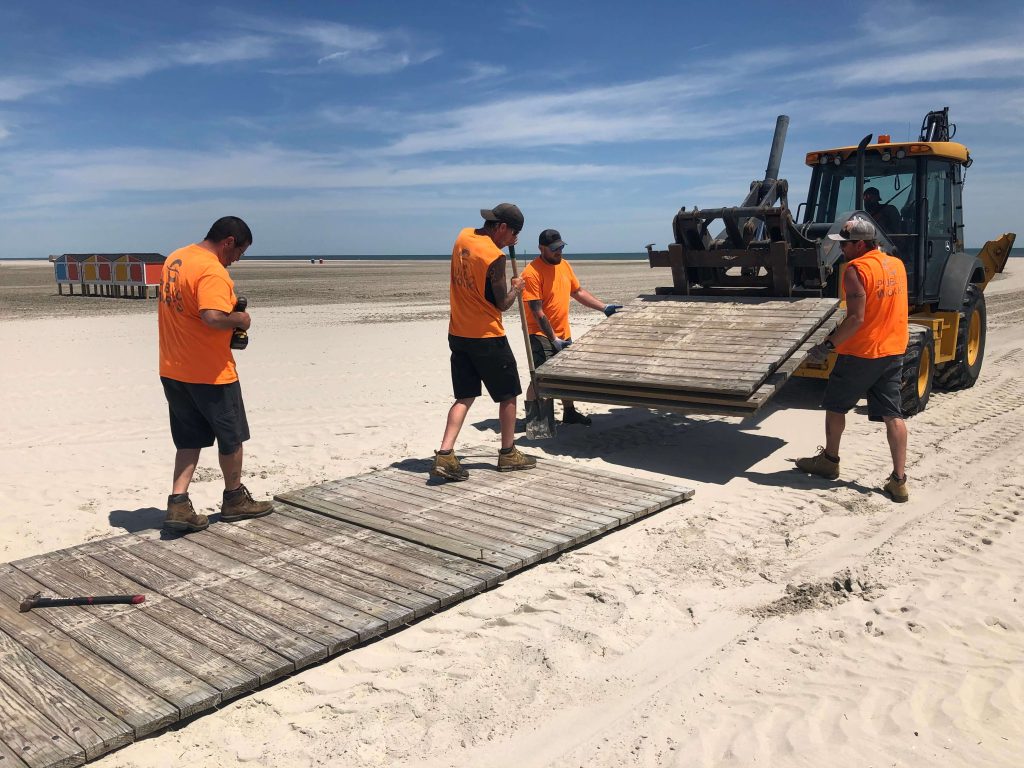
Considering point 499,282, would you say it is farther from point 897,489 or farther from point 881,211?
point 881,211

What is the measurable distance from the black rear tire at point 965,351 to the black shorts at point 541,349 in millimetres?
5081

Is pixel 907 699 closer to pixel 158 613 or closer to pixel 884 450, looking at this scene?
pixel 158 613

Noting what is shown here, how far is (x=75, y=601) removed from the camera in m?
3.93

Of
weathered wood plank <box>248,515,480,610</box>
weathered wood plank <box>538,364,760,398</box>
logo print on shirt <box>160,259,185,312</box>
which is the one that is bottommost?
weathered wood plank <box>248,515,480,610</box>

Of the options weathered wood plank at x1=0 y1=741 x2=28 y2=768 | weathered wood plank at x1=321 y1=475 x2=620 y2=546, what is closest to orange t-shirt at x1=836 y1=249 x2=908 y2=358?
weathered wood plank at x1=321 y1=475 x2=620 y2=546

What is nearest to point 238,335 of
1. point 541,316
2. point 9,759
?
point 9,759

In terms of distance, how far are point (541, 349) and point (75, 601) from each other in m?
4.75

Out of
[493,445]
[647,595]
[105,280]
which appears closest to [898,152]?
[493,445]

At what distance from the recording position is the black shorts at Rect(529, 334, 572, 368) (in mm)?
7832

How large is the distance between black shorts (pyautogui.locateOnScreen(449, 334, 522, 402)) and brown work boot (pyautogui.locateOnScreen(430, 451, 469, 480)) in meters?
0.44

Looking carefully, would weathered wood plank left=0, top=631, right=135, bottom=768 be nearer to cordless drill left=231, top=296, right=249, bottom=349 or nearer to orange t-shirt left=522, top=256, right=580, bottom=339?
cordless drill left=231, top=296, right=249, bottom=349

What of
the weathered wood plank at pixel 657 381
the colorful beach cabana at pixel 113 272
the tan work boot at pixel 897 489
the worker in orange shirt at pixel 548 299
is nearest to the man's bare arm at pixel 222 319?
the weathered wood plank at pixel 657 381

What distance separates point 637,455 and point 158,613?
4251 millimetres

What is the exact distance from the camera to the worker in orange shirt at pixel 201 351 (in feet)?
15.1
